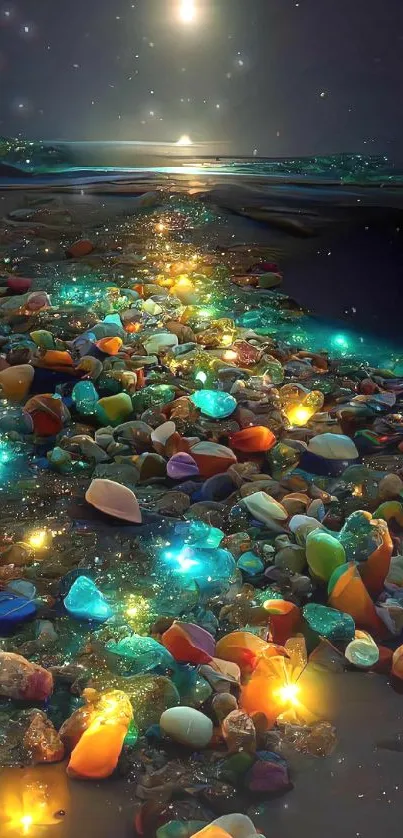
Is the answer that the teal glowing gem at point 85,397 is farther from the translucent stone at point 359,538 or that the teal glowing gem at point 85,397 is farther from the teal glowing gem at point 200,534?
the translucent stone at point 359,538

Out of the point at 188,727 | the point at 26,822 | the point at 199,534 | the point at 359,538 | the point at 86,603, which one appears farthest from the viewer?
the point at 199,534

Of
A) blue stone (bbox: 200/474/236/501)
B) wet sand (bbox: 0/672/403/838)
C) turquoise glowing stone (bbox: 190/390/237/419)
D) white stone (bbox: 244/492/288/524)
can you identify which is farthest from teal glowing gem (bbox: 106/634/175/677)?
turquoise glowing stone (bbox: 190/390/237/419)

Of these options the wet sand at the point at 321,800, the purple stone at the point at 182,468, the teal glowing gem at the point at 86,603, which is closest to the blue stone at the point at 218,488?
the purple stone at the point at 182,468

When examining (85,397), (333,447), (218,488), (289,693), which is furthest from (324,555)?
(85,397)

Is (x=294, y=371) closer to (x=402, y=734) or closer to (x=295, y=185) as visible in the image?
(x=402, y=734)

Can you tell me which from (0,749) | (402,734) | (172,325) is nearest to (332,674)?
(402,734)

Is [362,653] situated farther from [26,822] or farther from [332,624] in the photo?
[26,822]
